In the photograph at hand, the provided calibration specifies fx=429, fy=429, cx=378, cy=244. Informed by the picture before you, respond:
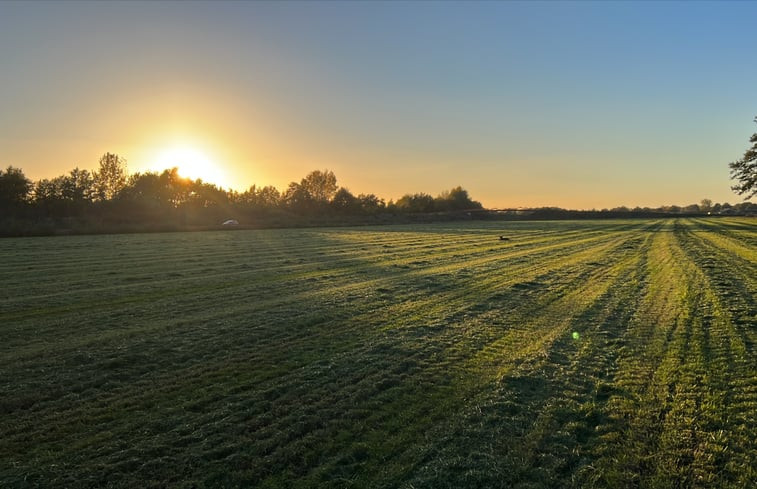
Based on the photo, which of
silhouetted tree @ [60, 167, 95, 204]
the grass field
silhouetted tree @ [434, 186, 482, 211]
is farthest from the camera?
silhouetted tree @ [434, 186, 482, 211]

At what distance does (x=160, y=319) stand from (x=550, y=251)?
25.0m

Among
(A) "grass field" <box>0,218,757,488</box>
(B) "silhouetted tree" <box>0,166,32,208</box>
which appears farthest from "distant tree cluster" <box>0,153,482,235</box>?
(A) "grass field" <box>0,218,757,488</box>

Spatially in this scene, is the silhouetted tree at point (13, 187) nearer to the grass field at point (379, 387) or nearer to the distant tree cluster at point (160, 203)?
the distant tree cluster at point (160, 203)

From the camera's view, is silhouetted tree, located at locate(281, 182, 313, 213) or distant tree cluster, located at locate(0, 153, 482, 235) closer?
distant tree cluster, located at locate(0, 153, 482, 235)

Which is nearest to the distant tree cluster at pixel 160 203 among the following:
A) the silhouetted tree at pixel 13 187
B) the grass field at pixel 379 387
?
the silhouetted tree at pixel 13 187

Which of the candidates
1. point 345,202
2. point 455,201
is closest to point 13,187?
point 345,202

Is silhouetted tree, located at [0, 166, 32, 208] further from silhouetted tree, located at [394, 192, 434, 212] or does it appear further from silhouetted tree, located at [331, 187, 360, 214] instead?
silhouetted tree, located at [394, 192, 434, 212]

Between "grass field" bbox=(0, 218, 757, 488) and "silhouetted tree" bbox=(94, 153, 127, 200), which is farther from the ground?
"silhouetted tree" bbox=(94, 153, 127, 200)

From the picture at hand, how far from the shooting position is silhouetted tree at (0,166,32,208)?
5934cm

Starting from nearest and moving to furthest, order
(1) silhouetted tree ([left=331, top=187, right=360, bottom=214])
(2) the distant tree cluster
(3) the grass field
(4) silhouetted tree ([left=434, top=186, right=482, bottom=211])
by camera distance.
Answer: (3) the grass field
(2) the distant tree cluster
(1) silhouetted tree ([left=331, top=187, right=360, bottom=214])
(4) silhouetted tree ([left=434, top=186, right=482, bottom=211])

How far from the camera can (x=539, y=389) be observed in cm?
685

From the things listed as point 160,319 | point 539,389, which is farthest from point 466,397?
point 160,319

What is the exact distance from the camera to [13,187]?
197ft

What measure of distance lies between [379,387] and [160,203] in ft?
281
